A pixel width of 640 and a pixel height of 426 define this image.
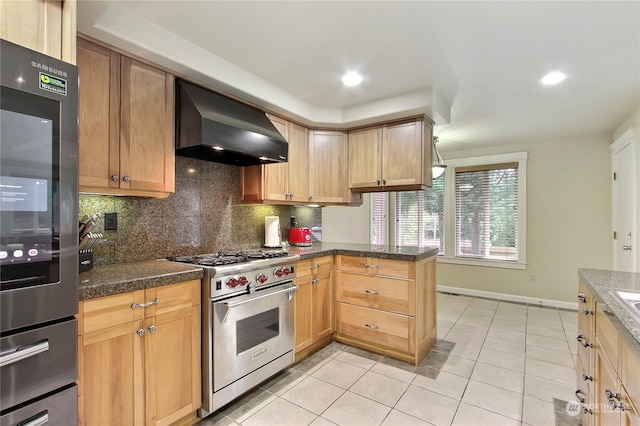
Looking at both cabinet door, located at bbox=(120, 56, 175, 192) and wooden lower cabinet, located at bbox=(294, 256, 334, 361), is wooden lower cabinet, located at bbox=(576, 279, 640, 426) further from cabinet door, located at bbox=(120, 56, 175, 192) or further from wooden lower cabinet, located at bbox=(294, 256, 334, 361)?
cabinet door, located at bbox=(120, 56, 175, 192)

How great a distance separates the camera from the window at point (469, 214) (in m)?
4.65

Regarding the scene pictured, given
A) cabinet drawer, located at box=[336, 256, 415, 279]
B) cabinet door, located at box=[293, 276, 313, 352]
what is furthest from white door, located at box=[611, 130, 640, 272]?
cabinet door, located at box=[293, 276, 313, 352]

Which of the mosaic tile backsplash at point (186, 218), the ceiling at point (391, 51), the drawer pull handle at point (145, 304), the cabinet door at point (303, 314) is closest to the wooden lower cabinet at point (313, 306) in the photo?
the cabinet door at point (303, 314)

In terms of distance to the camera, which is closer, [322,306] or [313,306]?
[313,306]

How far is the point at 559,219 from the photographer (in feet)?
14.3

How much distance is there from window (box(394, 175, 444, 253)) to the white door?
6.92 ft

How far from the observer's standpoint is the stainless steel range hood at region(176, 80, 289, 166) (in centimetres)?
207

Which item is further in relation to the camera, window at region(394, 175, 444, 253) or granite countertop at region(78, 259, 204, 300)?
window at region(394, 175, 444, 253)

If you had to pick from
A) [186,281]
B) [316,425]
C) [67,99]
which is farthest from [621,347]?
[67,99]

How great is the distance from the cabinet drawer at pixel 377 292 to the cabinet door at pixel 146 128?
1.82 m

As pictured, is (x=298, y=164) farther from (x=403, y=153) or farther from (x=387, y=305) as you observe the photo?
(x=387, y=305)

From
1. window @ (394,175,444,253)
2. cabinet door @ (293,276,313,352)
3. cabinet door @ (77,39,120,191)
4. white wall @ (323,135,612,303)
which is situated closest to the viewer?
cabinet door @ (77,39,120,191)

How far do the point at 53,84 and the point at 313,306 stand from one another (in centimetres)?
236

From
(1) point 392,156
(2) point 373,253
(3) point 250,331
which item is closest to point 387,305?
(2) point 373,253
